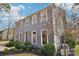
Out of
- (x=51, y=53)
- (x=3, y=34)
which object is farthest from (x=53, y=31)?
(x=3, y=34)

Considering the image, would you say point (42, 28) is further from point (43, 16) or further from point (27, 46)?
point (27, 46)

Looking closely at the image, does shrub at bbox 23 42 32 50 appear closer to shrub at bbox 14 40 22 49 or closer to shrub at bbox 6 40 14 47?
shrub at bbox 14 40 22 49

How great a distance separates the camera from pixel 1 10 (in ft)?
9.06

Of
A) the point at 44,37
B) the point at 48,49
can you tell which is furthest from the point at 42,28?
the point at 48,49

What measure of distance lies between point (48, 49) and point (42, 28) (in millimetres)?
290

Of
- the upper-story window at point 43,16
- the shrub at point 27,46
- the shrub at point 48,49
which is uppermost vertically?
the upper-story window at point 43,16

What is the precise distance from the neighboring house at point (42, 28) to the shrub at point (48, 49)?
0.05 metres

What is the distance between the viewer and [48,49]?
8.82ft

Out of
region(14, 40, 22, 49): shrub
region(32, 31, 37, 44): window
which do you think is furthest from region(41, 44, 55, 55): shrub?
region(14, 40, 22, 49): shrub

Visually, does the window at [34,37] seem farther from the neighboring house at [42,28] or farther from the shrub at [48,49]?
the shrub at [48,49]

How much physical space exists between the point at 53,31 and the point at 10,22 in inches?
23.1

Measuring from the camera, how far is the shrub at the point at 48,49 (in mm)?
2688

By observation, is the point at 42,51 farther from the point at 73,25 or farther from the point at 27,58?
the point at 73,25

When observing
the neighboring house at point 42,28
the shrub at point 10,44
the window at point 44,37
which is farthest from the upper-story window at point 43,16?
the shrub at point 10,44
